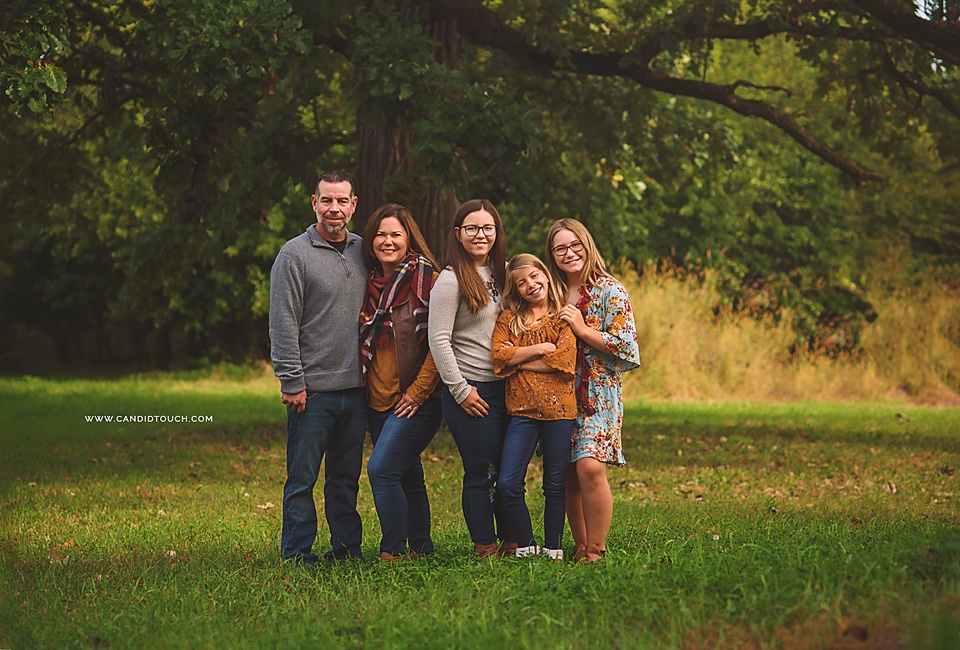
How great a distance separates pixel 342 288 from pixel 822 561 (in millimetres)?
2952

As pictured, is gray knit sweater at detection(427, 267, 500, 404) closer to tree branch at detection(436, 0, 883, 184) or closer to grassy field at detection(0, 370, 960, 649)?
grassy field at detection(0, 370, 960, 649)

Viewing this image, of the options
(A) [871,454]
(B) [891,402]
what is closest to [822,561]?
(A) [871,454]

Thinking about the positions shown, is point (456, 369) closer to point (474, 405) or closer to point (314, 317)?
point (474, 405)

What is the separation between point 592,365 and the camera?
20.2ft

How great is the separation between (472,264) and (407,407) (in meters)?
0.86

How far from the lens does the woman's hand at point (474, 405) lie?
5.93 m

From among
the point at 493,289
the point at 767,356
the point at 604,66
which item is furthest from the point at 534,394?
the point at 767,356

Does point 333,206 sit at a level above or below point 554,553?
above

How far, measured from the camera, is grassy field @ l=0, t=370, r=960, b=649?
14.3 ft

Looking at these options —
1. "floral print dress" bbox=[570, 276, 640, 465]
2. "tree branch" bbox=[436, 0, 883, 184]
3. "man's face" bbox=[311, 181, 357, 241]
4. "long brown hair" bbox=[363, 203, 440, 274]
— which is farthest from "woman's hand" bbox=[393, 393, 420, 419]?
"tree branch" bbox=[436, 0, 883, 184]

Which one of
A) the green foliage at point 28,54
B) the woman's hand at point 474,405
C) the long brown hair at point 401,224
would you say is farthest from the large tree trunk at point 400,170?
the woman's hand at point 474,405

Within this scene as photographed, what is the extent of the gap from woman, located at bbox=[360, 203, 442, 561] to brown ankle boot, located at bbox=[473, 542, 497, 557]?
386 millimetres

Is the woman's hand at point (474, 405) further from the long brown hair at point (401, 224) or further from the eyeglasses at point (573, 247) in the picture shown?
the eyeglasses at point (573, 247)

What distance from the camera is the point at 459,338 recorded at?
6.08 metres
